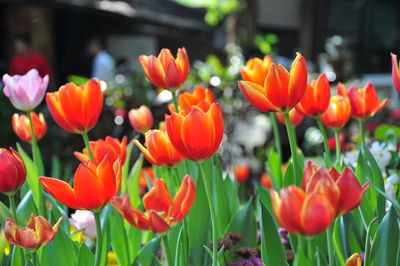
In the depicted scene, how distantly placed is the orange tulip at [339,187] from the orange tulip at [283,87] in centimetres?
20

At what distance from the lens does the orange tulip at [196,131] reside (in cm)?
100

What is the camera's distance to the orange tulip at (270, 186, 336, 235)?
0.80 m

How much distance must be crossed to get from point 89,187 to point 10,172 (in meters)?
0.21

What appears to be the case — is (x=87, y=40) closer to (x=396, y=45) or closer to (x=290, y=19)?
(x=290, y=19)

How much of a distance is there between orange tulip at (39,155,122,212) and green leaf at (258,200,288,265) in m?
0.25

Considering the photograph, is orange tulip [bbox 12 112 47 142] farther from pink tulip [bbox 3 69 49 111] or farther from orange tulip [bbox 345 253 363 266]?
orange tulip [bbox 345 253 363 266]

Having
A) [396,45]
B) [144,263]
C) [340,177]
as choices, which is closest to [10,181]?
[144,263]

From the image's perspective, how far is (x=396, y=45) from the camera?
13.4 meters

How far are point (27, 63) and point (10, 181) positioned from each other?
5.38m

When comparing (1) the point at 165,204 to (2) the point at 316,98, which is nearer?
(1) the point at 165,204

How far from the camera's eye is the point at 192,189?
0.97 m

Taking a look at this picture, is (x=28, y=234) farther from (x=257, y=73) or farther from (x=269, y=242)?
(x=257, y=73)

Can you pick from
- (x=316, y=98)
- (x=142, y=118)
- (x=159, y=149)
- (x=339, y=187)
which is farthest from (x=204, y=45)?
(x=339, y=187)

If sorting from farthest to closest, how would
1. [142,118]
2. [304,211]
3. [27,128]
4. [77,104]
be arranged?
[142,118]
[27,128]
[77,104]
[304,211]
